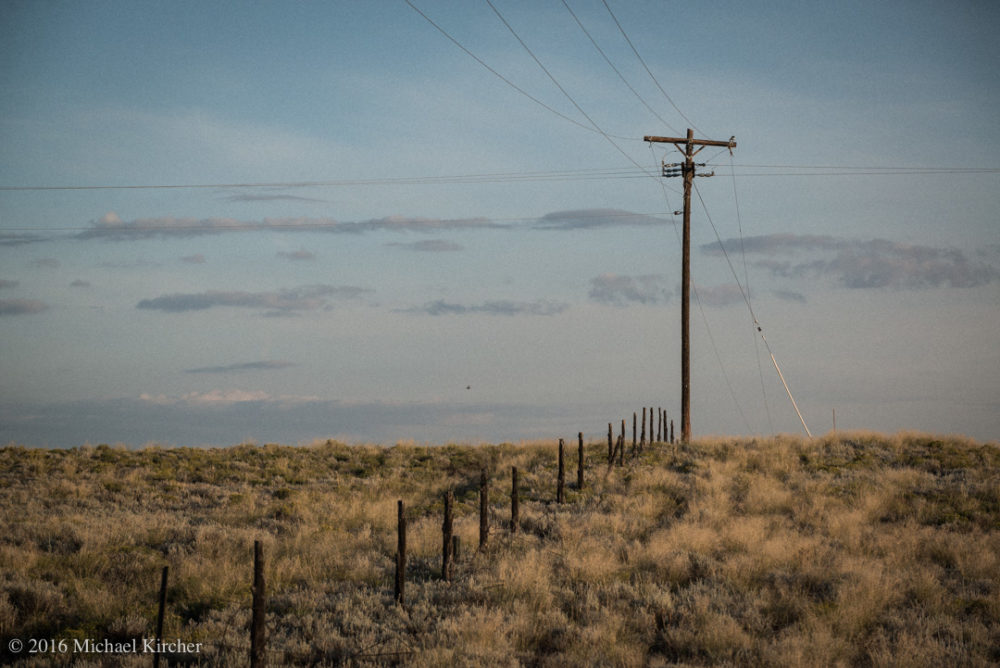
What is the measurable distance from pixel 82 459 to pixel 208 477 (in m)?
5.89

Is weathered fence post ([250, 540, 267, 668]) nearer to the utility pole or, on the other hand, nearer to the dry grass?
the dry grass

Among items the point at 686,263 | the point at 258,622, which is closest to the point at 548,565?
the point at 258,622

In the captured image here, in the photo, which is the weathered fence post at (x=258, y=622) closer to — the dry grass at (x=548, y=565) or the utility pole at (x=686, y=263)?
the dry grass at (x=548, y=565)

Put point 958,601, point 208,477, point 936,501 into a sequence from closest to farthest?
point 958,601, point 936,501, point 208,477

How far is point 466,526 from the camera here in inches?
770

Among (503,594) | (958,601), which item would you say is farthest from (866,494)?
(503,594)

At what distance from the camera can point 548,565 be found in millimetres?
15641

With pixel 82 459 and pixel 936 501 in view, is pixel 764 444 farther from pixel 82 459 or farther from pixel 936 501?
pixel 82 459

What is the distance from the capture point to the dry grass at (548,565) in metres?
11.9

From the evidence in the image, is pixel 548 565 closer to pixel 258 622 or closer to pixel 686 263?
pixel 258 622

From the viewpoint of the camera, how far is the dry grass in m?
11.9

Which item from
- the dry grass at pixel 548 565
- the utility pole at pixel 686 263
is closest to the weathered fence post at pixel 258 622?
the dry grass at pixel 548 565

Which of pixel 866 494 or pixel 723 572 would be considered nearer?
pixel 723 572

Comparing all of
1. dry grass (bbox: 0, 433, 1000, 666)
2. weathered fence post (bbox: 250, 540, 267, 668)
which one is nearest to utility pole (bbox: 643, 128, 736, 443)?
dry grass (bbox: 0, 433, 1000, 666)
